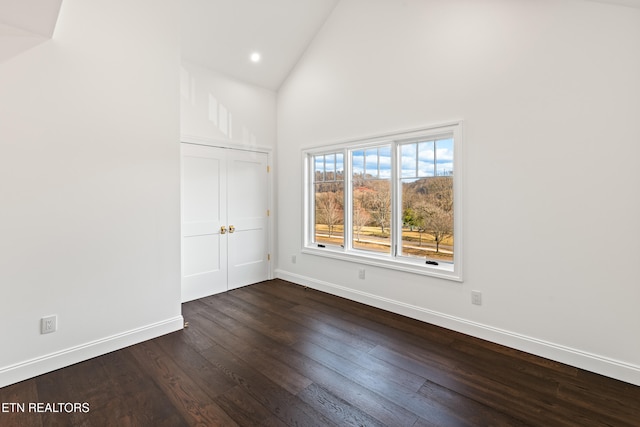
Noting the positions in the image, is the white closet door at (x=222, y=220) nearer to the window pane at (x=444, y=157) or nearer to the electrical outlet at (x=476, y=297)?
the window pane at (x=444, y=157)

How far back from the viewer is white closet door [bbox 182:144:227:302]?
388 centimetres

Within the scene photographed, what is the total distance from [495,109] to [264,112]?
10.4 feet

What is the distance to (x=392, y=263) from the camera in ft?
11.6

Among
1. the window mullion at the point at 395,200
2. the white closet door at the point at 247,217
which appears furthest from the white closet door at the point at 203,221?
the window mullion at the point at 395,200

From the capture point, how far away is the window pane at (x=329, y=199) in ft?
14.0

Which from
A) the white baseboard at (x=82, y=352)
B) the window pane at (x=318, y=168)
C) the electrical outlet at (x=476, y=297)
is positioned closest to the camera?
the white baseboard at (x=82, y=352)

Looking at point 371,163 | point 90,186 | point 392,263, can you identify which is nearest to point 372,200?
point 371,163

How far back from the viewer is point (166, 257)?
9.90ft

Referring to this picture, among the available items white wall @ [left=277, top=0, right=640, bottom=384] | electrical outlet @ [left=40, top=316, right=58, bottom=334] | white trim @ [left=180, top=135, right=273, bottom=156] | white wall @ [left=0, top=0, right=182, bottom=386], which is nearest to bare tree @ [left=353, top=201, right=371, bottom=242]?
white wall @ [left=277, top=0, right=640, bottom=384]

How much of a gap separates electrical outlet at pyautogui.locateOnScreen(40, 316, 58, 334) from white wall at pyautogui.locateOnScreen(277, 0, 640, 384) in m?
3.07

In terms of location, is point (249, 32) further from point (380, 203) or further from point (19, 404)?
point (19, 404)

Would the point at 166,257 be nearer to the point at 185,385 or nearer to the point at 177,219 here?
the point at 177,219

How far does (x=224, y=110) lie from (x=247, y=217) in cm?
154

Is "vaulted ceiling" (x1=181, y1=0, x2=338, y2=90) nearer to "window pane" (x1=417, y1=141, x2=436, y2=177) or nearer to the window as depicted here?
the window
